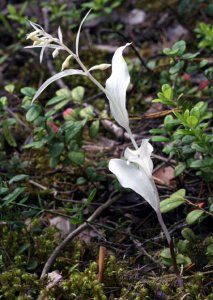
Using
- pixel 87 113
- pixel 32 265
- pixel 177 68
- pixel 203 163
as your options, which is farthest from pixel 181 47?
pixel 32 265

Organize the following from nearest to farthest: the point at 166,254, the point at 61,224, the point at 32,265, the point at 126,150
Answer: the point at 126,150 → the point at 166,254 → the point at 32,265 → the point at 61,224

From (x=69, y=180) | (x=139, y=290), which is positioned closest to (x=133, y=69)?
(x=69, y=180)

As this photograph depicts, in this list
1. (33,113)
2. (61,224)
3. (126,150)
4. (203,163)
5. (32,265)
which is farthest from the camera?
(61,224)

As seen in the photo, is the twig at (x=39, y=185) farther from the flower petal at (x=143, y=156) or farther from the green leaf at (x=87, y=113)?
the flower petal at (x=143, y=156)

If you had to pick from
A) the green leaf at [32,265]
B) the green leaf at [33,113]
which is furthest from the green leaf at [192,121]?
the green leaf at [32,265]

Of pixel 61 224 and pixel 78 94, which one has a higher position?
pixel 78 94

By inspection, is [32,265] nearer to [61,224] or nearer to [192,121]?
[61,224]

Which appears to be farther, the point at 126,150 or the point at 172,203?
the point at 172,203
